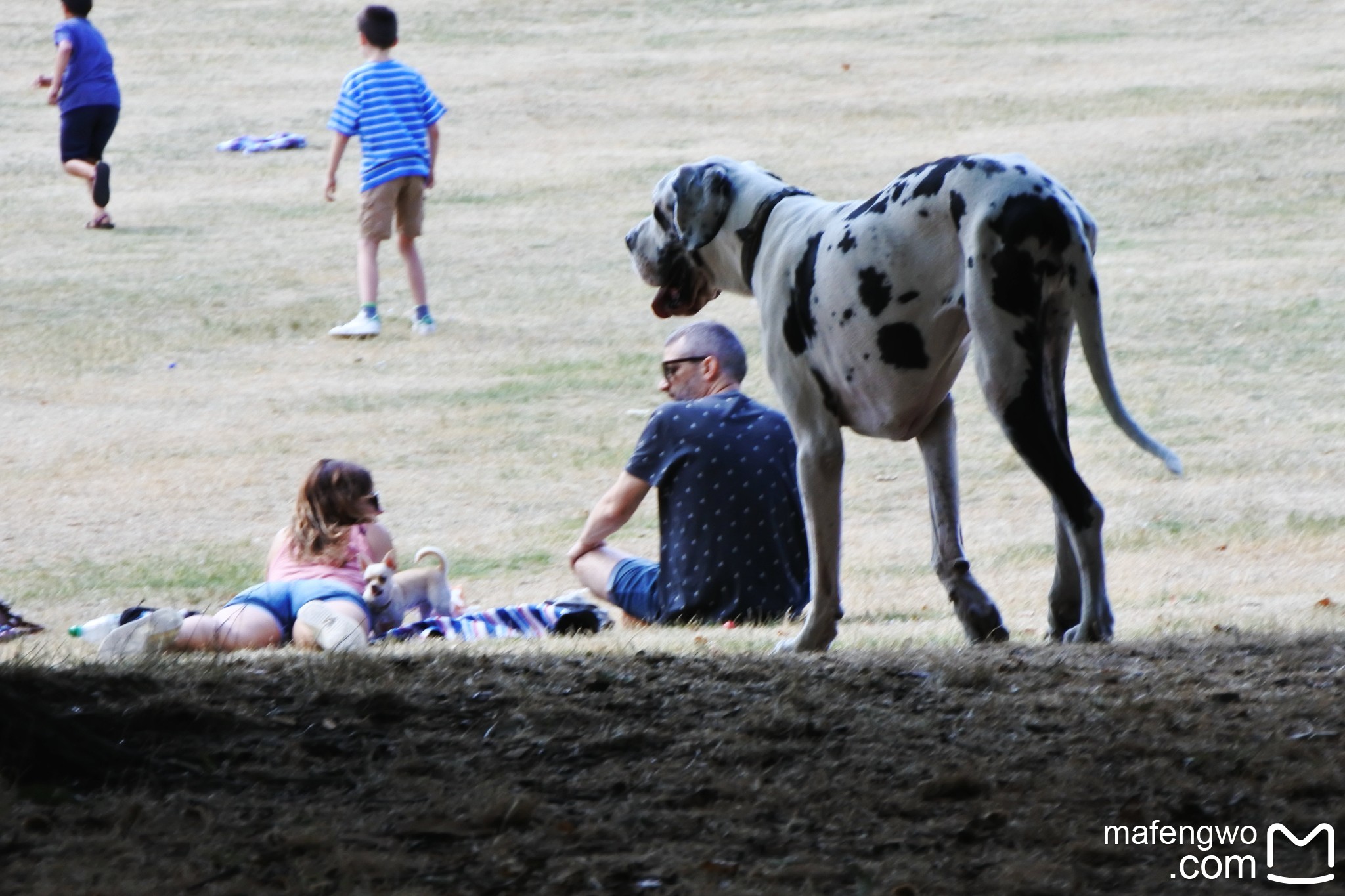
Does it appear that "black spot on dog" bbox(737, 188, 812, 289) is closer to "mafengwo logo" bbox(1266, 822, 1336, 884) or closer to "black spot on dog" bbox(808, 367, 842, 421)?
"black spot on dog" bbox(808, 367, 842, 421)

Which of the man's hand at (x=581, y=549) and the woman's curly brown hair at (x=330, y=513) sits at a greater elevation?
the woman's curly brown hair at (x=330, y=513)

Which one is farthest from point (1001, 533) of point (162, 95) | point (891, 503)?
point (162, 95)

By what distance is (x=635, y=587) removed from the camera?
778cm

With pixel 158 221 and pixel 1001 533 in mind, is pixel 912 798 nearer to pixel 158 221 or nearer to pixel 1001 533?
pixel 1001 533

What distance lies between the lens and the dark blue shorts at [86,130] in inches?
731

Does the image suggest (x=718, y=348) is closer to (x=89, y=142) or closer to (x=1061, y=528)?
(x=1061, y=528)

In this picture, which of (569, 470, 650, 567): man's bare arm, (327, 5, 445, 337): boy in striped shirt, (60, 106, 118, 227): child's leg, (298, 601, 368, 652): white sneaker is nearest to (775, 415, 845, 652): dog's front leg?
(298, 601, 368, 652): white sneaker

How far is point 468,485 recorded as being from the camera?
10703 mm

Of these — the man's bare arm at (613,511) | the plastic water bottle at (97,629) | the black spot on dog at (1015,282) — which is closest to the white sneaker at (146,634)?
the plastic water bottle at (97,629)

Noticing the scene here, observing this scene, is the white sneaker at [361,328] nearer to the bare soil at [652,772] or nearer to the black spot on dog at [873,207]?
the black spot on dog at [873,207]

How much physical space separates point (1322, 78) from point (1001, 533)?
676 inches

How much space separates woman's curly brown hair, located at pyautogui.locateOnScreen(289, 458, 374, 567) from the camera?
24.7ft

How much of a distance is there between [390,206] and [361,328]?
1133mm

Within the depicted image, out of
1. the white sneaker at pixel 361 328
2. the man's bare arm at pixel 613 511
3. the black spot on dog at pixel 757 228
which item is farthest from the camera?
the white sneaker at pixel 361 328
